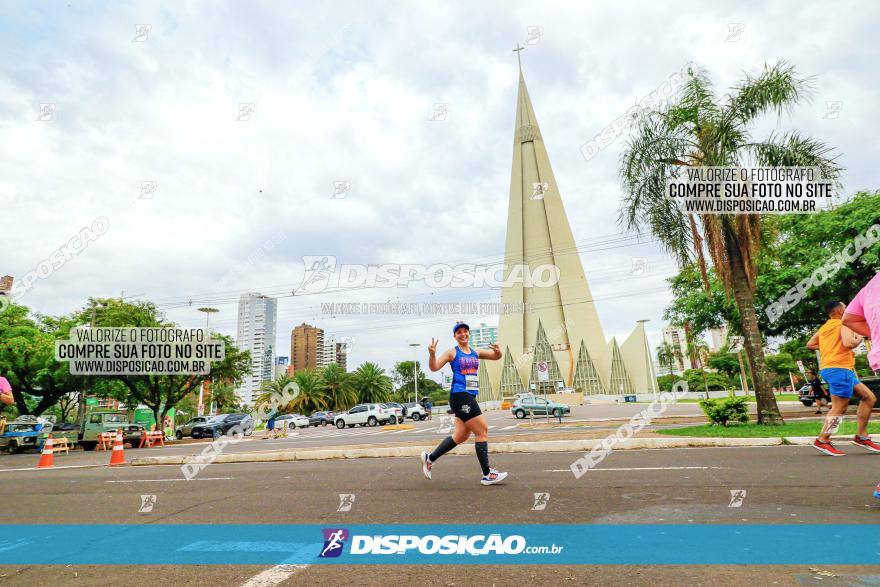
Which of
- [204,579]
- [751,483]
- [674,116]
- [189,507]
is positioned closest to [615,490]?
[751,483]

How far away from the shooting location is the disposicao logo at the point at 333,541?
3561 mm

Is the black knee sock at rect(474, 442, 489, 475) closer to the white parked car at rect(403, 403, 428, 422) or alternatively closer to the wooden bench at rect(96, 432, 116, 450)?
the wooden bench at rect(96, 432, 116, 450)

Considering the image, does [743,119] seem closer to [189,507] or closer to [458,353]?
[458,353]

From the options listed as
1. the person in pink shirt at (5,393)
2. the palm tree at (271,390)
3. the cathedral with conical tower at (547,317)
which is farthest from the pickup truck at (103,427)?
the cathedral with conical tower at (547,317)

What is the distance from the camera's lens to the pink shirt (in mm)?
3541

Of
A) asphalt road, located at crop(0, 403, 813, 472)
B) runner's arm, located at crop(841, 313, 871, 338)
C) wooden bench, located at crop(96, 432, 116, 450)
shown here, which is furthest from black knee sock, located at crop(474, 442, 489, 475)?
wooden bench, located at crop(96, 432, 116, 450)

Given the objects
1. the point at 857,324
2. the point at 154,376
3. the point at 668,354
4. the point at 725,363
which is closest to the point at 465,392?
the point at 857,324

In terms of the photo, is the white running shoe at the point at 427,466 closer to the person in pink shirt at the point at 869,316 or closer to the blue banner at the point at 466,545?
the blue banner at the point at 466,545

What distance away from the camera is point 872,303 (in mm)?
3740

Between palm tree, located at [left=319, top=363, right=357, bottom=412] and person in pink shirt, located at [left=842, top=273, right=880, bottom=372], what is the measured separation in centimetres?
6117

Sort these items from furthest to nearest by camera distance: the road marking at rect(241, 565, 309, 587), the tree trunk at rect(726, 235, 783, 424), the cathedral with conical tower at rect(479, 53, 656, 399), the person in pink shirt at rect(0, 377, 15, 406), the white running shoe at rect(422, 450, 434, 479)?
the cathedral with conical tower at rect(479, 53, 656, 399) < the tree trunk at rect(726, 235, 783, 424) < the white running shoe at rect(422, 450, 434, 479) < the person in pink shirt at rect(0, 377, 15, 406) < the road marking at rect(241, 565, 309, 587)

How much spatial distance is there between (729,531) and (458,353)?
3.20m

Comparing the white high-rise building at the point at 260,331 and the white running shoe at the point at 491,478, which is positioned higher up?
the white high-rise building at the point at 260,331

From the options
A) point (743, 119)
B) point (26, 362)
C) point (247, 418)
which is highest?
point (743, 119)
